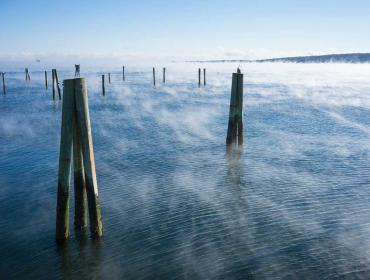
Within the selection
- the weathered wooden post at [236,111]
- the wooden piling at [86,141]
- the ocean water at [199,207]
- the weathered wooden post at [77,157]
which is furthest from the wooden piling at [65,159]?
the weathered wooden post at [236,111]

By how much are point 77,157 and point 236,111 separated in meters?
9.01

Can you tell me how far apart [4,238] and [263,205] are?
6.45 m

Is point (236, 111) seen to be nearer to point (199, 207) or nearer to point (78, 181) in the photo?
point (199, 207)

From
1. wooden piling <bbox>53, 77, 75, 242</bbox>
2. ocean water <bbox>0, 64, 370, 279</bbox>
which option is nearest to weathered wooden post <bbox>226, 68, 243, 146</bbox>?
ocean water <bbox>0, 64, 370, 279</bbox>

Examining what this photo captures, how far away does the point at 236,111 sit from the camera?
50.8 feet

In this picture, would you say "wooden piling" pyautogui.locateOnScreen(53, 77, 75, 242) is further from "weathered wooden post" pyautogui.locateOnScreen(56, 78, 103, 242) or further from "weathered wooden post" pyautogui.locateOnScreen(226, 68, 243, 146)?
"weathered wooden post" pyautogui.locateOnScreen(226, 68, 243, 146)

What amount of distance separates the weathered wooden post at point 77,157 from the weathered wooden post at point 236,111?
880 cm

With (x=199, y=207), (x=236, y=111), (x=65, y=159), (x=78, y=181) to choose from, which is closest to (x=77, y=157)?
(x=65, y=159)

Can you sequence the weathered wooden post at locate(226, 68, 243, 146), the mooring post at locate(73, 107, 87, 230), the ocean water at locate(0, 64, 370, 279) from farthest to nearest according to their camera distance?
the weathered wooden post at locate(226, 68, 243, 146) < the mooring post at locate(73, 107, 87, 230) < the ocean water at locate(0, 64, 370, 279)

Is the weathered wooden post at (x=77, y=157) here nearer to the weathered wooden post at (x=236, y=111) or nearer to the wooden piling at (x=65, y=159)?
the wooden piling at (x=65, y=159)

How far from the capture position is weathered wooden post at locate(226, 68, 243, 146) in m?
15.1

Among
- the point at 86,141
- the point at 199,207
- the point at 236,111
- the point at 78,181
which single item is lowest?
the point at 199,207

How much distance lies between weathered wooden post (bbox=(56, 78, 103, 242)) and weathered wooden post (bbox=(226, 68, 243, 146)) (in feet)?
28.9

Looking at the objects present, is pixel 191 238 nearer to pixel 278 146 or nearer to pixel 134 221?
pixel 134 221
